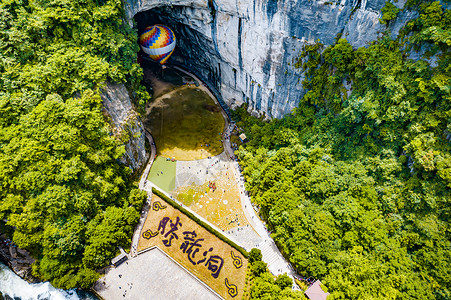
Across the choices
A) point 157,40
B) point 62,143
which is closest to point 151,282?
point 62,143

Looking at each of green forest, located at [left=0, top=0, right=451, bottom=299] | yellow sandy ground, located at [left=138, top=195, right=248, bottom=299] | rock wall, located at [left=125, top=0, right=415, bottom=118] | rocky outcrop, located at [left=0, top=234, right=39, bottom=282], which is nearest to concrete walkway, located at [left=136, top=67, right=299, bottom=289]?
yellow sandy ground, located at [left=138, top=195, right=248, bottom=299]

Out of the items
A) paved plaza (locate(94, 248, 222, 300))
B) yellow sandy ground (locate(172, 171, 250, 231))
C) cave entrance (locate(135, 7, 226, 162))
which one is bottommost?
paved plaza (locate(94, 248, 222, 300))

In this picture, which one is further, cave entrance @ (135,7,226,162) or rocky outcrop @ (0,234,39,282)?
cave entrance @ (135,7,226,162)

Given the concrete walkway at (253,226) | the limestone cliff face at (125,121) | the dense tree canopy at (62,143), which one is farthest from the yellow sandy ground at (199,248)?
the limestone cliff face at (125,121)

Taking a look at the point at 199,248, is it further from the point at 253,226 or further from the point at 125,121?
the point at 125,121

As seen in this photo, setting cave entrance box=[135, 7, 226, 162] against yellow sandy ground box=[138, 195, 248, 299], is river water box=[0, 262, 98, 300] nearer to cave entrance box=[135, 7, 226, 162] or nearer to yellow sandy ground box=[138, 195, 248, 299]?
yellow sandy ground box=[138, 195, 248, 299]

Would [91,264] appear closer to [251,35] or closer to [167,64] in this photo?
[251,35]
